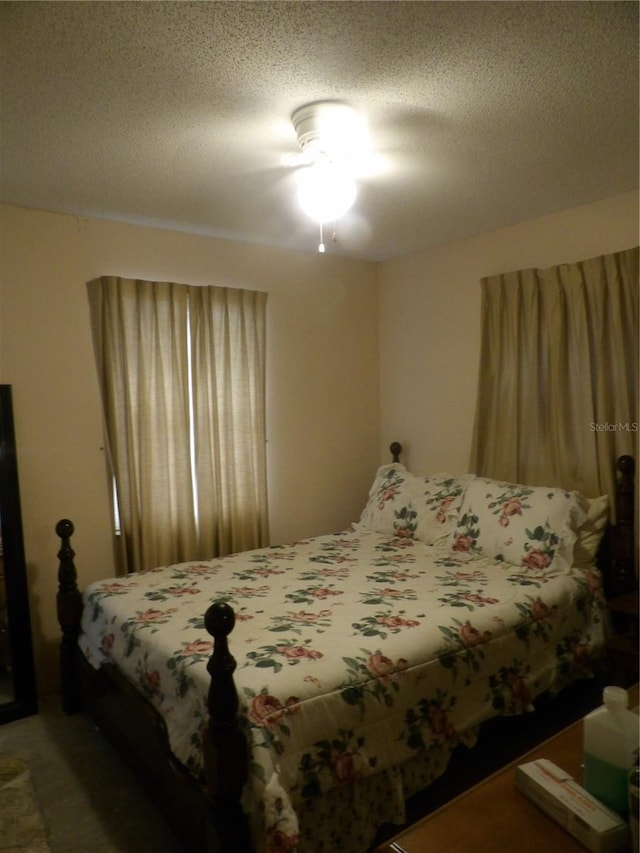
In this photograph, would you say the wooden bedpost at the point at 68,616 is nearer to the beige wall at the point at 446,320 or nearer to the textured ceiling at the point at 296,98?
the textured ceiling at the point at 296,98

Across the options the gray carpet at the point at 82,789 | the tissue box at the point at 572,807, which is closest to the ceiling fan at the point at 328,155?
the tissue box at the point at 572,807

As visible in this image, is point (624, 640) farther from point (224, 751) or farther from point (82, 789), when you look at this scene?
point (82, 789)

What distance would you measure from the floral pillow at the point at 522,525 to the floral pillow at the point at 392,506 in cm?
33

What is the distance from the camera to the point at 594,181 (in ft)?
8.16

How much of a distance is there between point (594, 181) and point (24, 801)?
336 cm

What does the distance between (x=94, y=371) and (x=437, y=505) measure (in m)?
1.93

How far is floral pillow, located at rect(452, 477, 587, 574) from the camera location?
2.46m

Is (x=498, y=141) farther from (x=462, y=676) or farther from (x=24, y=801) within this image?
(x=24, y=801)

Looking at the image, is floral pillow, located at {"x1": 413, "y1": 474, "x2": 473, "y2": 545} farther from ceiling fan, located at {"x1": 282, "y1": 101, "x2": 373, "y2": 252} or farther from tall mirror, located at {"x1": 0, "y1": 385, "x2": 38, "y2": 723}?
tall mirror, located at {"x1": 0, "y1": 385, "x2": 38, "y2": 723}

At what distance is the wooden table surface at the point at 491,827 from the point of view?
3.67 feet

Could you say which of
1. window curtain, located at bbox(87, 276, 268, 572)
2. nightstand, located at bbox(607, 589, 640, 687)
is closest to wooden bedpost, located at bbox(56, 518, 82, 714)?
window curtain, located at bbox(87, 276, 268, 572)

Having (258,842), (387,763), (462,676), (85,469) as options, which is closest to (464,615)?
(462,676)

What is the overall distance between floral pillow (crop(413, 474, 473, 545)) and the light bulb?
1582mm

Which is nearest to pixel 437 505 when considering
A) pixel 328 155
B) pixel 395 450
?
pixel 395 450
